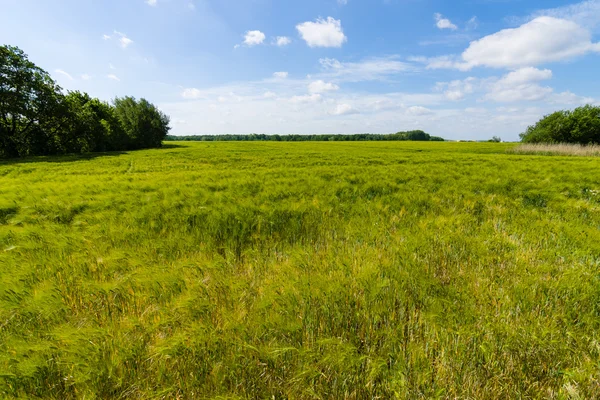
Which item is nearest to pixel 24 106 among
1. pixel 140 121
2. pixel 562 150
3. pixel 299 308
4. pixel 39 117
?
pixel 39 117

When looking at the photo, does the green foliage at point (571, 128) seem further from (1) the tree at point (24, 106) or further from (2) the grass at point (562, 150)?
(1) the tree at point (24, 106)

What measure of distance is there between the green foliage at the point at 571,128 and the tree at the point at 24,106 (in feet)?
276

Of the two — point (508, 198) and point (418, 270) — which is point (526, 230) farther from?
point (418, 270)

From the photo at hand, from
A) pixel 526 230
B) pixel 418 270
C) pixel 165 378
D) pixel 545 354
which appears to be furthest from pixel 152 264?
pixel 526 230

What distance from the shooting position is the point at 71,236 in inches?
194

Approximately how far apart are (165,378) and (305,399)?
4.20 ft

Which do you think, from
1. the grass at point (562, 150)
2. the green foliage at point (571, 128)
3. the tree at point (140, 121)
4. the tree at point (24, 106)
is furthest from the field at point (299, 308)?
the tree at point (140, 121)

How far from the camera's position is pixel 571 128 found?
42906mm

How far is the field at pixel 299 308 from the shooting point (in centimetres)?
207

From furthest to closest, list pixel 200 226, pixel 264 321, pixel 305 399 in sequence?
pixel 200 226 → pixel 264 321 → pixel 305 399

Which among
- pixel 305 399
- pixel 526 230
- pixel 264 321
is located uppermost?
pixel 526 230

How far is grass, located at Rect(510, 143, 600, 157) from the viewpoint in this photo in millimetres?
28203

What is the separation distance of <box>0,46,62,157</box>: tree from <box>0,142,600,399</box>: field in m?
40.3

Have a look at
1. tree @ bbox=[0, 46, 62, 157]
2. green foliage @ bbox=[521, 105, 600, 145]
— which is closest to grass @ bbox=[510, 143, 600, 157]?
green foliage @ bbox=[521, 105, 600, 145]
